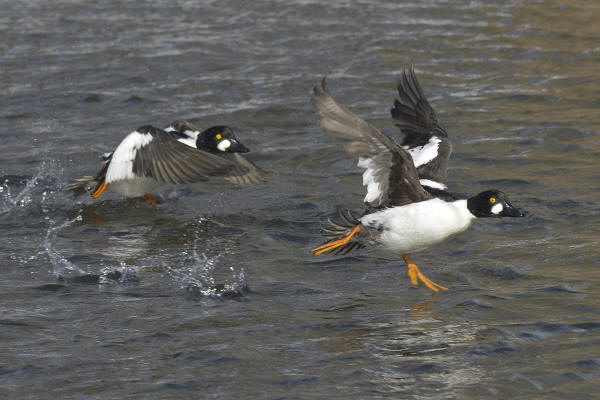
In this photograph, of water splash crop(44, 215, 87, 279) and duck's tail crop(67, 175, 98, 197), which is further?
duck's tail crop(67, 175, 98, 197)

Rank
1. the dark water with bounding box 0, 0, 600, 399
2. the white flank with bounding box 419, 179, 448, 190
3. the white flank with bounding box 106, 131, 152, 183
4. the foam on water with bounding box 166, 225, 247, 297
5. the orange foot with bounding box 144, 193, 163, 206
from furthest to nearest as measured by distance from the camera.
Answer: the orange foot with bounding box 144, 193, 163, 206
the white flank with bounding box 106, 131, 152, 183
the white flank with bounding box 419, 179, 448, 190
the foam on water with bounding box 166, 225, 247, 297
the dark water with bounding box 0, 0, 600, 399

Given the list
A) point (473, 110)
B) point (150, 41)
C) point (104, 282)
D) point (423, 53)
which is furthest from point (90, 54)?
point (104, 282)

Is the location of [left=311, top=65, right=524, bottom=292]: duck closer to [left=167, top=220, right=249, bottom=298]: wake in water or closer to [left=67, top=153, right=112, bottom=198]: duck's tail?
[left=167, top=220, right=249, bottom=298]: wake in water

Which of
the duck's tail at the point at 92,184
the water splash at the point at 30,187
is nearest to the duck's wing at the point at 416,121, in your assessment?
the duck's tail at the point at 92,184

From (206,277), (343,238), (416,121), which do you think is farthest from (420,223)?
(416,121)

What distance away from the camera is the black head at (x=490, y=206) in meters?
7.64

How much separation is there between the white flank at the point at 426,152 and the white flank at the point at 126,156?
2595mm

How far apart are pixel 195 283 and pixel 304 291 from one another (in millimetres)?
894

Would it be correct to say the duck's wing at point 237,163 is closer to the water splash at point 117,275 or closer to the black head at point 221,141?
the black head at point 221,141

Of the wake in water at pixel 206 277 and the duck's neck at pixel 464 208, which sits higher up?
the duck's neck at pixel 464 208

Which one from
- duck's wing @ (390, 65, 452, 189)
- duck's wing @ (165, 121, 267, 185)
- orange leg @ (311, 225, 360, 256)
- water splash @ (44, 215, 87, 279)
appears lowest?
water splash @ (44, 215, 87, 279)

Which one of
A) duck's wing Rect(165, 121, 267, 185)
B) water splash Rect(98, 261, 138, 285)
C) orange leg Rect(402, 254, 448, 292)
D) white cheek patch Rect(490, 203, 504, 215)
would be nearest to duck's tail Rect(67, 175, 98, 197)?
duck's wing Rect(165, 121, 267, 185)

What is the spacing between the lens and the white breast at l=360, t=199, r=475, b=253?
753cm

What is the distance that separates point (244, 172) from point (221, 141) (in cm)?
52
